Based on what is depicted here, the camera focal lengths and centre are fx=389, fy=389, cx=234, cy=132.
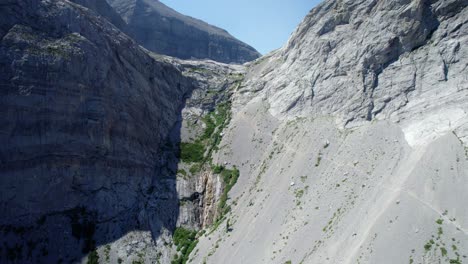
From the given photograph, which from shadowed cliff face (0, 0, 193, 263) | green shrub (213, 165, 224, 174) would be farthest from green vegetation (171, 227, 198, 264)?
green shrub (213, 165, 224, 174)

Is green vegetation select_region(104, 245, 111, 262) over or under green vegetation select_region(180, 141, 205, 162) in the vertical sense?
under

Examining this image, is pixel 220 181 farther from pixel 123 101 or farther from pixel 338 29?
pixel 338 29

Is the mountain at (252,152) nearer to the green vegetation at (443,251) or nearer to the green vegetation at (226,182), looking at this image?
the green vegetation at (443,251)

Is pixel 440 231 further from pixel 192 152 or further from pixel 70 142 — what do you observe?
pixel 70 142

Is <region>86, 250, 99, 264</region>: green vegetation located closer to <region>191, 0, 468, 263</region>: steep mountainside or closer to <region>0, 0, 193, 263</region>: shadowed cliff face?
<region>0, 0, 193, 263</region>: shadowed cliff face

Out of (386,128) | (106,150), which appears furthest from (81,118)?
(386,128)

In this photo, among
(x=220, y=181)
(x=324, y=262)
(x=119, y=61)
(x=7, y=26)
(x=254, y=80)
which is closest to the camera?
(x=324, y=262)
